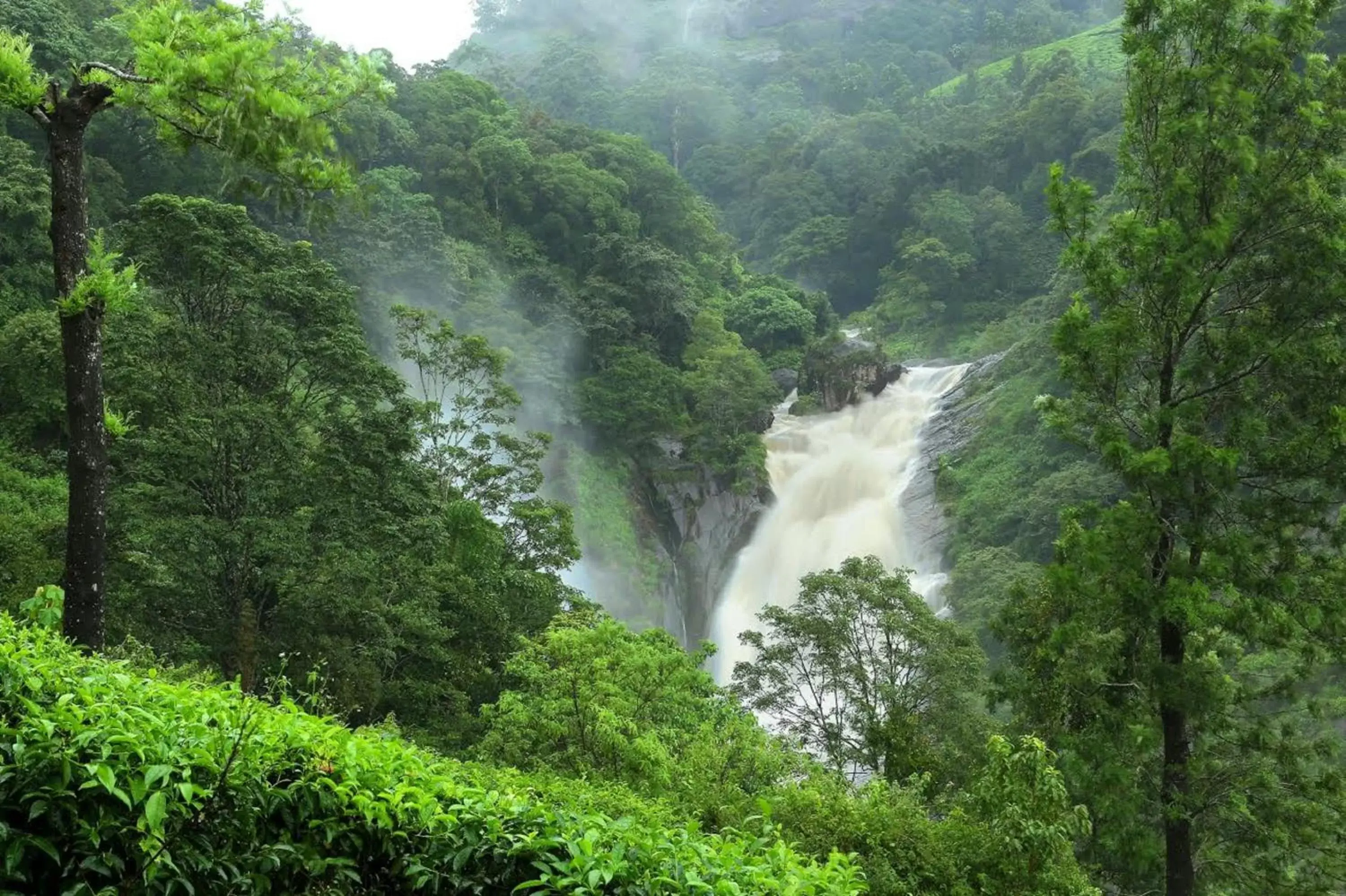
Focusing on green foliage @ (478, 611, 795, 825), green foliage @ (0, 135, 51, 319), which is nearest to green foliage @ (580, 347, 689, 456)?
green foliage @ (0, 135, 51, 319)

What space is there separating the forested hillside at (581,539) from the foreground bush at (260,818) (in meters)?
0.01

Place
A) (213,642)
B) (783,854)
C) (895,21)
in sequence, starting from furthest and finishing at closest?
1. (895,21)
2. (213,642)
3. (783,854)

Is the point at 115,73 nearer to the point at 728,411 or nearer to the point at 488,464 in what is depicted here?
the point at 488,464

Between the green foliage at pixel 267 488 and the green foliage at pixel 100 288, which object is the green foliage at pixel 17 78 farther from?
the green foliage at pixel 267 488

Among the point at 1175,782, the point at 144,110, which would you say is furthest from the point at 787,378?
the point at 144,110

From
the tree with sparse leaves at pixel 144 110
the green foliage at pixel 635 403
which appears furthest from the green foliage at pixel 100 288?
the green foliage at pixel 635 403

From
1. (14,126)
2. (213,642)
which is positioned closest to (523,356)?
(14,126)

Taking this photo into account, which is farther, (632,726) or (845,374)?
(845,374)

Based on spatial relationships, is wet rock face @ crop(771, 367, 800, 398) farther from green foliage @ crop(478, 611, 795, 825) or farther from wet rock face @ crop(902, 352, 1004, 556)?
green foliage @ crop(478, 611, 795, 825)

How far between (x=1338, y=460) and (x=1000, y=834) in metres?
3.95

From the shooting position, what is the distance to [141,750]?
2.33m

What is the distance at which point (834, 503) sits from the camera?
31.2 meters

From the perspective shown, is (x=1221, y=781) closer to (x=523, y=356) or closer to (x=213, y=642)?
(x=213, y=642)

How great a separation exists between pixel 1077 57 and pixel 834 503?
4966 centimetres
